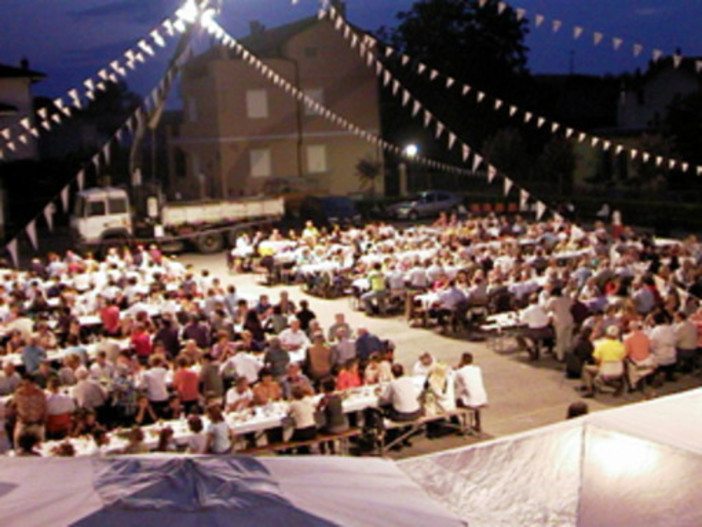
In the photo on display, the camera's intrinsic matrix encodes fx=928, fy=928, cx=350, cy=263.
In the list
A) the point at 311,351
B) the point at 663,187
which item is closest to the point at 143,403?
the point at 311,351

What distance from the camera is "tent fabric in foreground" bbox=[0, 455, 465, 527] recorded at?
4191 millimetres

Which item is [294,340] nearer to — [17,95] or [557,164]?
[557,164]

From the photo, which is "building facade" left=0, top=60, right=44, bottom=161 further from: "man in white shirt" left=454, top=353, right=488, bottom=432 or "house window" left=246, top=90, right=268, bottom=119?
"man in white shirt" left=454, top=353, right=488, bottom=432

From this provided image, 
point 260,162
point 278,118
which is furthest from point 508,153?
point 260,162

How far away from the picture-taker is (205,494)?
4344 mm

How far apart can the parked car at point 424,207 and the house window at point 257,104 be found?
26.6 ft

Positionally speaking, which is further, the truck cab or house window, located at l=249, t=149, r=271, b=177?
house window, located at l=249, t=149, r=271, b=177

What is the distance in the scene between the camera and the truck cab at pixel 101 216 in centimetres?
2644

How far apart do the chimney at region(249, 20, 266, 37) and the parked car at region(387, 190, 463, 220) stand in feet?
43.3

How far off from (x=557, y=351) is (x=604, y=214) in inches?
576

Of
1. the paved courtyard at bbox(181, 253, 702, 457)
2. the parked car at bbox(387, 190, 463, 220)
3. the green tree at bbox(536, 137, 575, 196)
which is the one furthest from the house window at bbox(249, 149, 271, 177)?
the paved courtyard at bbox(181, 253, 702, 457)

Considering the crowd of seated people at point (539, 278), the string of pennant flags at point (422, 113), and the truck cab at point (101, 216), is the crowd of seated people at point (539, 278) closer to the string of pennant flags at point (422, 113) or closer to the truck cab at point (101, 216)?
the string of pennant flags at point (422, 113)

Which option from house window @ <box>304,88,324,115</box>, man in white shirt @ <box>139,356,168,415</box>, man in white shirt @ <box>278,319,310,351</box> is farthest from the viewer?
house window @ <box>304,88,324,115</box>

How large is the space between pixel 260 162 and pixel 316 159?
2.61m
